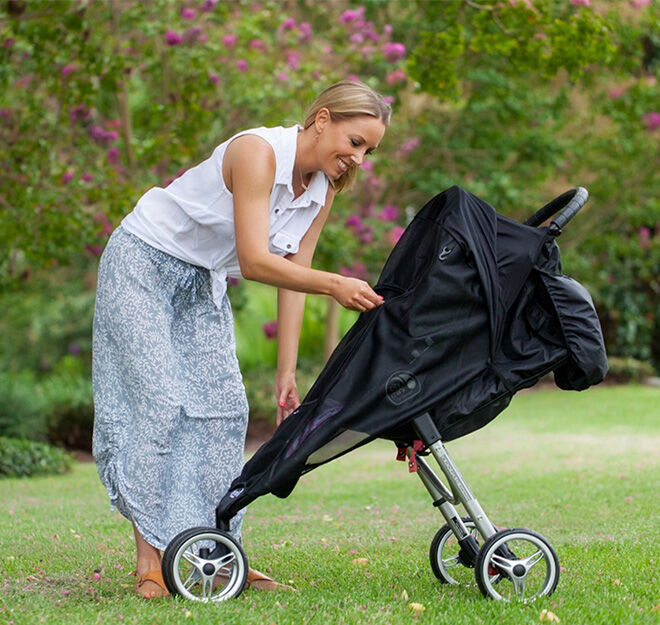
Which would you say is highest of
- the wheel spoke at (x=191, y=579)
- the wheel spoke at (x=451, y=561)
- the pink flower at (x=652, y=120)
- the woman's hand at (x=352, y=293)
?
the woman's hand at (x=352, y=293)

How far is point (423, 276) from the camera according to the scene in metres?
3.22

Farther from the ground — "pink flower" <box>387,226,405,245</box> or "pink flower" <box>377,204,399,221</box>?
"pink flower" <box>377,204,399,221</box>

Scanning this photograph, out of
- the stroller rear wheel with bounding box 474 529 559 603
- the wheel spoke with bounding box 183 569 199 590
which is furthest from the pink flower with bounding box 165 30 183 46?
the stroller rear wheel with bounding box 474 529 559 603

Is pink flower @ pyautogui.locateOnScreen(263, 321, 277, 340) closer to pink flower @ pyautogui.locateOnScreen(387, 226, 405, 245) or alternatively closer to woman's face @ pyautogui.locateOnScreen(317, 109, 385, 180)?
pink flower @ pyautogui.locateOnScreen(387, 226, 405, 245)

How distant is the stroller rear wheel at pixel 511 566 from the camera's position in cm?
309

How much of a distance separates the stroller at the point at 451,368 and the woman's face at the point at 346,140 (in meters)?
0.29

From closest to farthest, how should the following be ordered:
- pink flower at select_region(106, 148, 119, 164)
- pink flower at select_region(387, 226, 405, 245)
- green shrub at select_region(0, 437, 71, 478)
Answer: green shrub at select_region(0, 437, 71, 478)
pink flower at select_region(106, 148, 119, 164)
pink flower at select_region(387, 226, 405, 245)

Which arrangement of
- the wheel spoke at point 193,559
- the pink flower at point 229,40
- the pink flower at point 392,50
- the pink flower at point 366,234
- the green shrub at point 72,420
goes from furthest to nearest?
1. the pink flower at point 366,234
2. the green shrub at point 72,420
3. the pink flower at point 392,50
4. the pink flower at point 229,40
5. the wheel spoke at point 193,559

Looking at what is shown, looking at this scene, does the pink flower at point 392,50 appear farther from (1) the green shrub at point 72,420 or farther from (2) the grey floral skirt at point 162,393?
(2) the grey floral skirt at point 162,393

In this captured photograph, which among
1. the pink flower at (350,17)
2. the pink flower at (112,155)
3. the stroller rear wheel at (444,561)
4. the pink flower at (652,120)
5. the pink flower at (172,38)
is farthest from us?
the pink flower at (652,120)

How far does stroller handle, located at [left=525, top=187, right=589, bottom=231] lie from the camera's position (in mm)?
3285

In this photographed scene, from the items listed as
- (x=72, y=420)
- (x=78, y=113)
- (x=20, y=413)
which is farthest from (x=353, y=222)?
(x=20, y=413)

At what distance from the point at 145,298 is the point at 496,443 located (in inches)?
251

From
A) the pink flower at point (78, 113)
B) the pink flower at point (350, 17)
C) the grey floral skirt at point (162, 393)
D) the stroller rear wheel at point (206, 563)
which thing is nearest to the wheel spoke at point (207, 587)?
the stroller rear wheel at point (206, 563)
